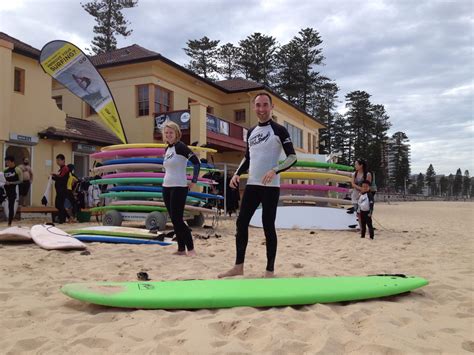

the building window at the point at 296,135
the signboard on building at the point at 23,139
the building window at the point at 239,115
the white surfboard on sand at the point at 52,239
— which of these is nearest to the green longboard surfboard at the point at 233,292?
the white surfboard on sand at the point at 52,239

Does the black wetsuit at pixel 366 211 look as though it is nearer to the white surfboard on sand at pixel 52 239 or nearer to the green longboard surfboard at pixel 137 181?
the green longboard surfboard at pixel 137 181

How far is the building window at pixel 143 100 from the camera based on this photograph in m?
20.1

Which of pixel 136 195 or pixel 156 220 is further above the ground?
pixel 136 195

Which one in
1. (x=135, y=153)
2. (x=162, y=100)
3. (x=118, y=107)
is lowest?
(x=135, y=153)

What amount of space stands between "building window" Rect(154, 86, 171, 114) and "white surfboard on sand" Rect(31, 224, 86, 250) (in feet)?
47.4

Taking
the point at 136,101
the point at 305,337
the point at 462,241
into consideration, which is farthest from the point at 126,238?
the point at 136,101

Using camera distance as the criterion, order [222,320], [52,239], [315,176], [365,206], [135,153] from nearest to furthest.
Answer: [222,320]
[52,239]
[365,206]
[135,153]
[315,176]

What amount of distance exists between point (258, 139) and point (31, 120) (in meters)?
12.6

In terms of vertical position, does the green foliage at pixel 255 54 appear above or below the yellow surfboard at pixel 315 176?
above

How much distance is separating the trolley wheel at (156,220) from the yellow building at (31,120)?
7.43 m

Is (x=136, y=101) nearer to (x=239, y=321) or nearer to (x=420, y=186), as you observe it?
(x=239, y=321)

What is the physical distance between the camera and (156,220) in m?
8.45

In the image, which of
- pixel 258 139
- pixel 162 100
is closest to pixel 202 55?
pixel 162 100

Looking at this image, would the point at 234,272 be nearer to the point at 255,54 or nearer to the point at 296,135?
the point at 296,135
